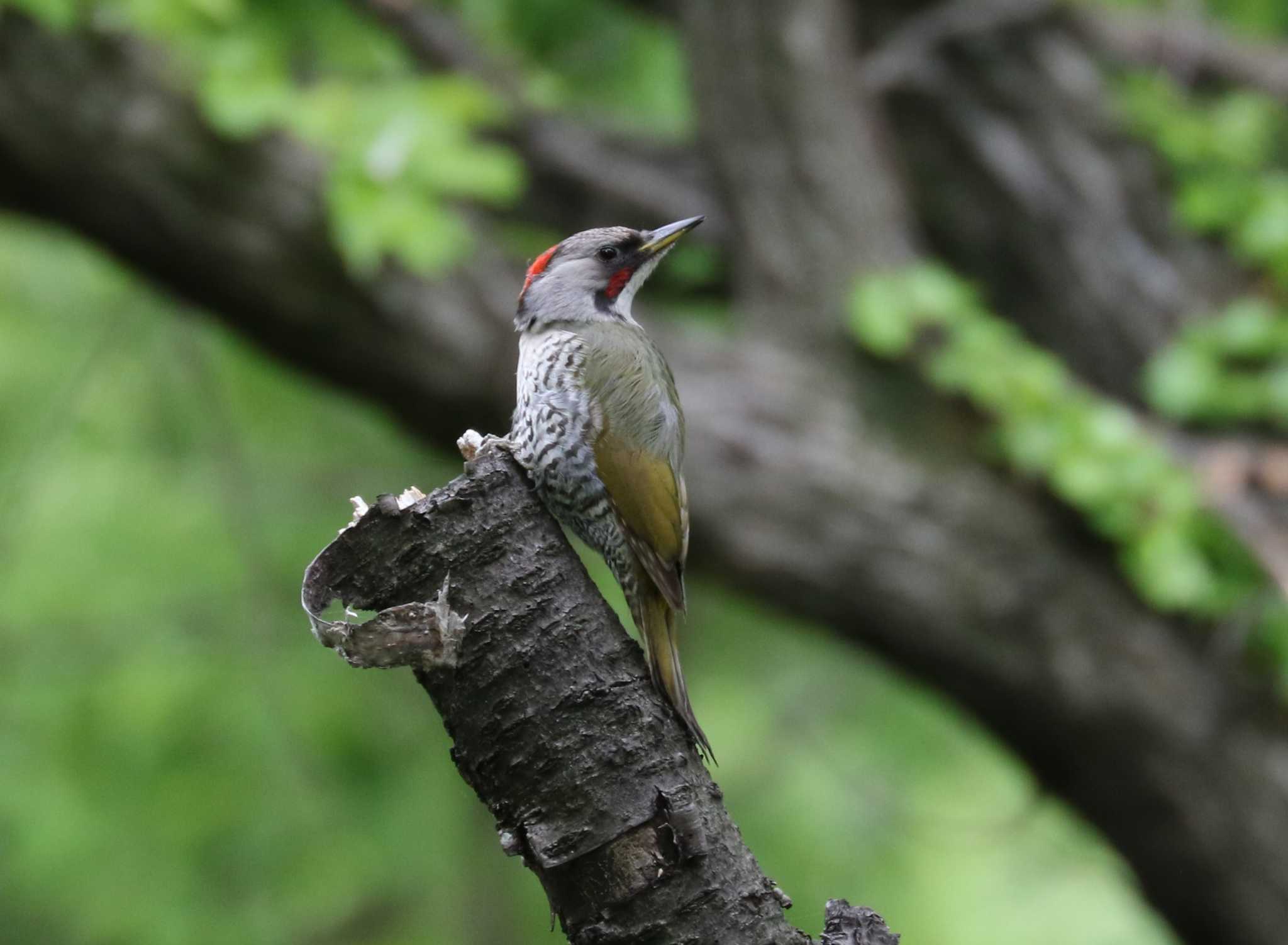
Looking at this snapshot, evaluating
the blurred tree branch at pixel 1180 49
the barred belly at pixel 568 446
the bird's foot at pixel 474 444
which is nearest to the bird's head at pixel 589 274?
the barred belly at pixel 568 446

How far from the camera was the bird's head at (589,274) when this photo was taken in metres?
3.50

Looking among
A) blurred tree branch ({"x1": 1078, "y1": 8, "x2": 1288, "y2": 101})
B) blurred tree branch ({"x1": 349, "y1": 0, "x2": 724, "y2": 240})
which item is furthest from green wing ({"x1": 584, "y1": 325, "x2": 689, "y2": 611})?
blurred tree branch ({"x1": 1078, "y1": 8, "x2": 1288, "y2": 101})

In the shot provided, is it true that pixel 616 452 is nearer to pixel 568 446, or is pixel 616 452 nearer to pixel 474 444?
pixel 568 446

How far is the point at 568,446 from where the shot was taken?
3027 millimetres

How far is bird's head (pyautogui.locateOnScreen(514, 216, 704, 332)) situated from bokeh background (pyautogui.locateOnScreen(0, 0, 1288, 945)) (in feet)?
3.12

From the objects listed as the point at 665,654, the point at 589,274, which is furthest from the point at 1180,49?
the point at 665,654

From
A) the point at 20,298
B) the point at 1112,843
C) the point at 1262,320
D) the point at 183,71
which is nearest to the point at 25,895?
the point at 20,298

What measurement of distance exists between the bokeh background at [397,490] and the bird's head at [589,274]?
0.95 meters

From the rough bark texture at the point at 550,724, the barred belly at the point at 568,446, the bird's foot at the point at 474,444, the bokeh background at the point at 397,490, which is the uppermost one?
the bokeh background at the point at 397,490

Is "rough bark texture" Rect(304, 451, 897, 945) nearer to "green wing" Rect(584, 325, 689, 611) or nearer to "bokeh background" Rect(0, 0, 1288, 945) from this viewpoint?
"green wing" Rect(584, 325, 689, 611)

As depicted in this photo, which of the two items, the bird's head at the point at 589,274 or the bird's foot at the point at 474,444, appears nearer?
the bird's foot at the point at 474,444

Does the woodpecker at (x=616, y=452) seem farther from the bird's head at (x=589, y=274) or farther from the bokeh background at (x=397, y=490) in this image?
the bokeh background at (x=397, y=490)

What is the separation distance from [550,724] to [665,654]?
58 centimetres

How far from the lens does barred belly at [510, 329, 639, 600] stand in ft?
9.91
